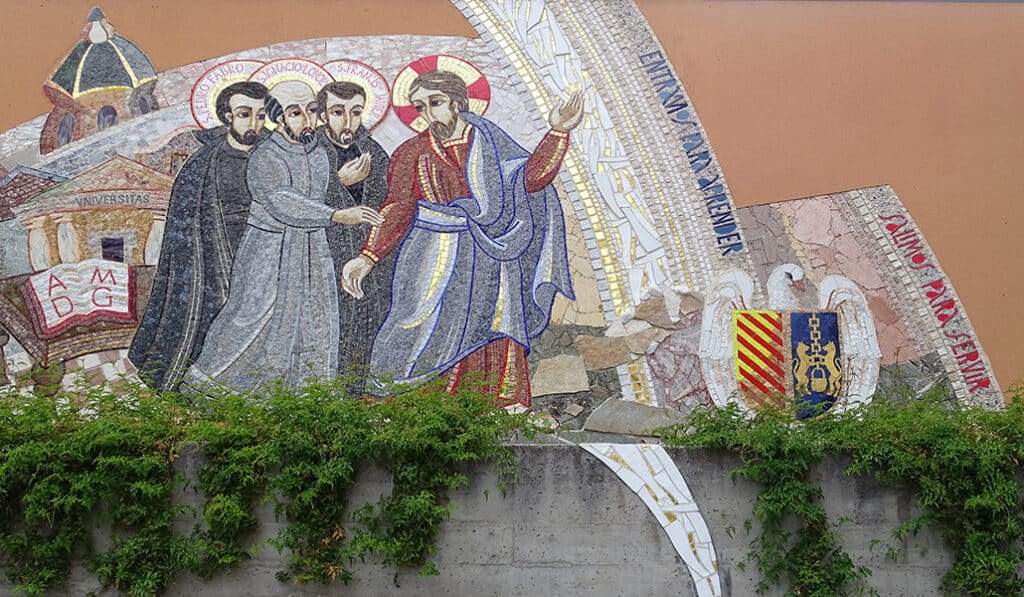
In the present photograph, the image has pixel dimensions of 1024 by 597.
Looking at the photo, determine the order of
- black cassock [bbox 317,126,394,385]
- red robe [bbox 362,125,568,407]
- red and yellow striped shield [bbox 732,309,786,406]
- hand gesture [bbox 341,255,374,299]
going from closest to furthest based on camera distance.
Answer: red and yellow striped shield [bbox 732,309,786,406] → black cassock [bbox 317,126,394,385] → hand gesture [bbox 341,255,374,299] → red robe [bbox 362,125,568,407]

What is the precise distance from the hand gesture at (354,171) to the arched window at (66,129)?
91.2 inches

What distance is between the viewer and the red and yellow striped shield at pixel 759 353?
9.02 metres

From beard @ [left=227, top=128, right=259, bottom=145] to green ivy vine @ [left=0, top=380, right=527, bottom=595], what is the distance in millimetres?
3948

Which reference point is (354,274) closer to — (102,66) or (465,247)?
(465,247)

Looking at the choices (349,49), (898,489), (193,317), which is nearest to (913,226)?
(898,489)

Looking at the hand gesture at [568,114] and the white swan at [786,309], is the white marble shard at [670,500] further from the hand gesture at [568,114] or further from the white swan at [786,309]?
the hand gesture at [568,114]

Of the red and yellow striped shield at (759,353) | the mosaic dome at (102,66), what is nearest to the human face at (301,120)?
the mosaic dome at (102,66)

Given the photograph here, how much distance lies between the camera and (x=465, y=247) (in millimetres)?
9359

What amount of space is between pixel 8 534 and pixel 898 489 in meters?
4.78

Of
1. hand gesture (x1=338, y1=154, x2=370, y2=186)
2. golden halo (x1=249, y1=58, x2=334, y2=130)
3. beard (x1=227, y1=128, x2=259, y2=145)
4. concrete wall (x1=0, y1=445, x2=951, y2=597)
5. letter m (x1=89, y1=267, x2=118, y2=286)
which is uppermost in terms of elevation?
golden halo (x1=249, y1=58, x2=334, y2=130)

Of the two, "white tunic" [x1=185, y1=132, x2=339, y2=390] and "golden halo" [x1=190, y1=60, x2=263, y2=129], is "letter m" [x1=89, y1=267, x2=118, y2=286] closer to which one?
"white tunic" [x1=185, y1=132, x2=339, y2=390]

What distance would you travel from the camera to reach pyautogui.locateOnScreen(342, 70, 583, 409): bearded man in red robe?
915 cm

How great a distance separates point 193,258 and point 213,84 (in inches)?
60.4

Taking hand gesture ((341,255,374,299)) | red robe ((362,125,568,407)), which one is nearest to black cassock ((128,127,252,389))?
hand gesture ((341,255,374,299))
